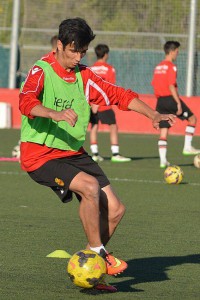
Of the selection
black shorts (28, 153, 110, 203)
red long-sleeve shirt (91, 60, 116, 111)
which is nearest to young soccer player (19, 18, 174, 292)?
black shorts (28, 153, 110, 203)

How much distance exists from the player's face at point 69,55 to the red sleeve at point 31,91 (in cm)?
19

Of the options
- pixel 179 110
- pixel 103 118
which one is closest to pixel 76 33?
pixel 179 110

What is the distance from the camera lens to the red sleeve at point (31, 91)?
736 centimetres

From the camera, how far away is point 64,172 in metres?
7.57

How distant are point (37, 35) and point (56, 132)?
70.7 ft

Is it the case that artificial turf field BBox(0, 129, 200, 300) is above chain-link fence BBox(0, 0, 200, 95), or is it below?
below

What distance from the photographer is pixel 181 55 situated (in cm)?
2791

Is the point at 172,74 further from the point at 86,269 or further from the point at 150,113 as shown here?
the point at 86,269

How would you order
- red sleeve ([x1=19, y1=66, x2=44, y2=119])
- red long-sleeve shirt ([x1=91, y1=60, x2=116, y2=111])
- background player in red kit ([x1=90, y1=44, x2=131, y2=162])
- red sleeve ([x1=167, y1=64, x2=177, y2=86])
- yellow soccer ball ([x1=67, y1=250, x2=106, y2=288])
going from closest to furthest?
yellow soccer ball ([x1=67, y1=250, x2=106, y2=288]), red sleeve ([x1=19, y1=66, x2=44, y2=119]), red sleeve ([x1=167, y1=64, x2=177, y2=86]), background player in red kit ([x1=90, y1=44, x2=131, y2=162]), red long-sleeve shirt ([x1=91, y1=60, x2=116, y2=111])

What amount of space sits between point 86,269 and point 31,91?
1377 mm

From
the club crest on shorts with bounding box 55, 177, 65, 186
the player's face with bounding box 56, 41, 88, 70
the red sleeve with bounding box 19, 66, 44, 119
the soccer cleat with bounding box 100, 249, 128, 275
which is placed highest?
the player's face with bounding box 56, 41, 88, 70

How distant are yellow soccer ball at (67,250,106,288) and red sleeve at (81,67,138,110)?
4.27 feet

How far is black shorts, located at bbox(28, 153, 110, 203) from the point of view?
7.57m

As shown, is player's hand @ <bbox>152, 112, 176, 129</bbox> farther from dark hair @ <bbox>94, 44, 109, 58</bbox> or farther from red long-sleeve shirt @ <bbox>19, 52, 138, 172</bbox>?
dark hair @ <bbox>94, 44, 109, 58</bbox>
